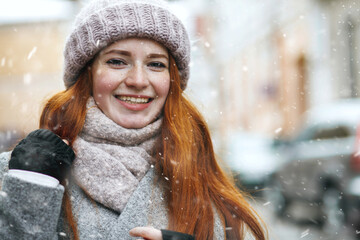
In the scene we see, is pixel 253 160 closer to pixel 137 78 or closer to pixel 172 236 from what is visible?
pixel 137 78

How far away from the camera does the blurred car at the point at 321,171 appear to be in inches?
240

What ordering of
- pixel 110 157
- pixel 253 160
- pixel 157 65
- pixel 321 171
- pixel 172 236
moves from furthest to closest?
pixel 253 160 < pixel 321 171 < pixel 157 65 < pixel 110 157 < pixel 172 236

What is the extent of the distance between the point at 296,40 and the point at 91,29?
52.9 feet

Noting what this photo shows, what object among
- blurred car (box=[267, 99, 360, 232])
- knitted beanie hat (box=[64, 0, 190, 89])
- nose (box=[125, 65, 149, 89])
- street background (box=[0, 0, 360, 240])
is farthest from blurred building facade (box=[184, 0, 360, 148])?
nose (box=[125, 65, 149, 89])

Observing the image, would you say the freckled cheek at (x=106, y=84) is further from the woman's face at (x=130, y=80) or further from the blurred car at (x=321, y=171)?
the blurred car at (x=321, y=171)

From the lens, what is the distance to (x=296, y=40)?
670 inches

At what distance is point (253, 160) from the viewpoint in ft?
35.2

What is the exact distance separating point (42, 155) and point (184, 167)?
0.69 m

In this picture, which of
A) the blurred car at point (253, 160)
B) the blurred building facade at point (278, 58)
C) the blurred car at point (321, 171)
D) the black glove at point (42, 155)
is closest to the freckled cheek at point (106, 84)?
the black glove at point (42, 155)

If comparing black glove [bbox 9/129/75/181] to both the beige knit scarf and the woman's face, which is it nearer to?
the beige knit scarf

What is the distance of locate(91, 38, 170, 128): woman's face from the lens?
1953 millimetres

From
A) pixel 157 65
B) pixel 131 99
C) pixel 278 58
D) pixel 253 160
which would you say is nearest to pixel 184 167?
pixel 131 99

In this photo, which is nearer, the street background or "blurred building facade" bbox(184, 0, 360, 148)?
the street background

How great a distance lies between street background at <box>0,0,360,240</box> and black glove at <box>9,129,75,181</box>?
566mm
